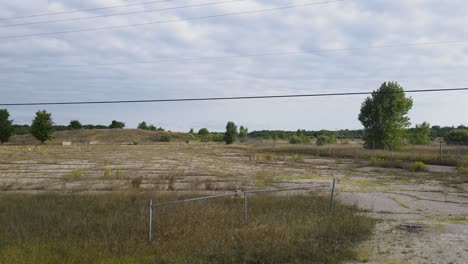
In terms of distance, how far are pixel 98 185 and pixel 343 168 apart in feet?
60.2

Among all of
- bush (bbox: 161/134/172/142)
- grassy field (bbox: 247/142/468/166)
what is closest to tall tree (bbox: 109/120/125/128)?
bush (bbox: 161/134/172/142)

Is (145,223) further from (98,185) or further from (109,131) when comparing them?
(109,131)

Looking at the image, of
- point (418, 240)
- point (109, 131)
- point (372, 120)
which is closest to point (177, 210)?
point (418, 240)

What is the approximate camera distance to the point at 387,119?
46.8 metres

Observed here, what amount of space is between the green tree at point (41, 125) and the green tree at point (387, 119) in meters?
66.1

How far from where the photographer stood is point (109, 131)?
119688 mm

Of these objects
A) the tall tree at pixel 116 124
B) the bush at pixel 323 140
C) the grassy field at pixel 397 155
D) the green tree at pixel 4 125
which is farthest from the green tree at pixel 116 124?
the grassy field at pixel 397 155

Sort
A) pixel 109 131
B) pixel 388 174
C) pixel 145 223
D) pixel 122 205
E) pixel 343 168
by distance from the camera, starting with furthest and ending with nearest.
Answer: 1. pixel 109 131
2. pixel 343 168
3. pixel 388 174
4. pixel 122 205
5. pixel 145 223

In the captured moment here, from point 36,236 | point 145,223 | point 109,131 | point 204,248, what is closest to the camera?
point 204,248

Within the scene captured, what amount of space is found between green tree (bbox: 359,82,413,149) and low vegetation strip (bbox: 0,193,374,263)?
37.0 m

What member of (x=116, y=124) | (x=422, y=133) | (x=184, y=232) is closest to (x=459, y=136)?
(x=422, y=133)

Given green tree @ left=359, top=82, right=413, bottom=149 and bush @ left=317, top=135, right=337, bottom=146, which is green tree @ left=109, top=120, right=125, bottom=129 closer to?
bush @ left=317, top=135, right=337, bottom=146

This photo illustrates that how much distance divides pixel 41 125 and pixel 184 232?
82.9m

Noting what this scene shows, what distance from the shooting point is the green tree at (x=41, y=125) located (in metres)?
81.4
